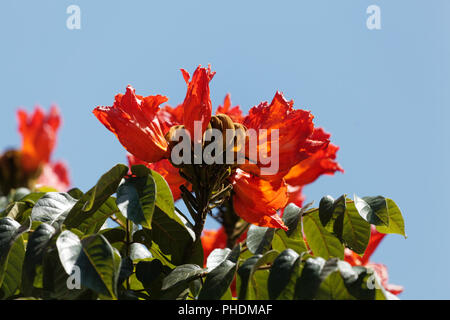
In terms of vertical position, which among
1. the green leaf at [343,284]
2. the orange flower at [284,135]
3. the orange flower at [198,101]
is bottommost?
the green leaf at [343,284]

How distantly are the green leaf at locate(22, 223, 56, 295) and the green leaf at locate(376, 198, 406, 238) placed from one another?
0.97 meters

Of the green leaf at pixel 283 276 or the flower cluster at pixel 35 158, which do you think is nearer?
the green leaf at pixel 283 276

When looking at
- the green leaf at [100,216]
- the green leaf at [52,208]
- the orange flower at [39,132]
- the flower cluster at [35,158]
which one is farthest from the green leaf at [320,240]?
the orange flower at [39,132]

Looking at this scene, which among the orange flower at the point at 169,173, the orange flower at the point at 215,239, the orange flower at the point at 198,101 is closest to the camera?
the orange flower at the point at 198,101

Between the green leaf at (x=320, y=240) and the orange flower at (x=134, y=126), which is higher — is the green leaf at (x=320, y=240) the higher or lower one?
the lower one

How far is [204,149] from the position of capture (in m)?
1.77

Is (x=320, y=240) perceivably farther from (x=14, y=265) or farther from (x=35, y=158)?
(x=35, y=158)

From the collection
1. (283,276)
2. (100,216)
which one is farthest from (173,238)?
(283,276)

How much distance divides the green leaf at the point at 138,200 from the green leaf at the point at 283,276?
1.09 feet

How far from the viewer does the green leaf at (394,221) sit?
5.82 ft

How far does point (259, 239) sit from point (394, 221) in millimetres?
431

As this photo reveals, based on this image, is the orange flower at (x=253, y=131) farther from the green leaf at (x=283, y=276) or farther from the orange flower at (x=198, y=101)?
the green leaf at (x=283, y=276)

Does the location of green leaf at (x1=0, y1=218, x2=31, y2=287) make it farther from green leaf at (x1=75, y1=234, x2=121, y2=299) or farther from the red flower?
the red flower
